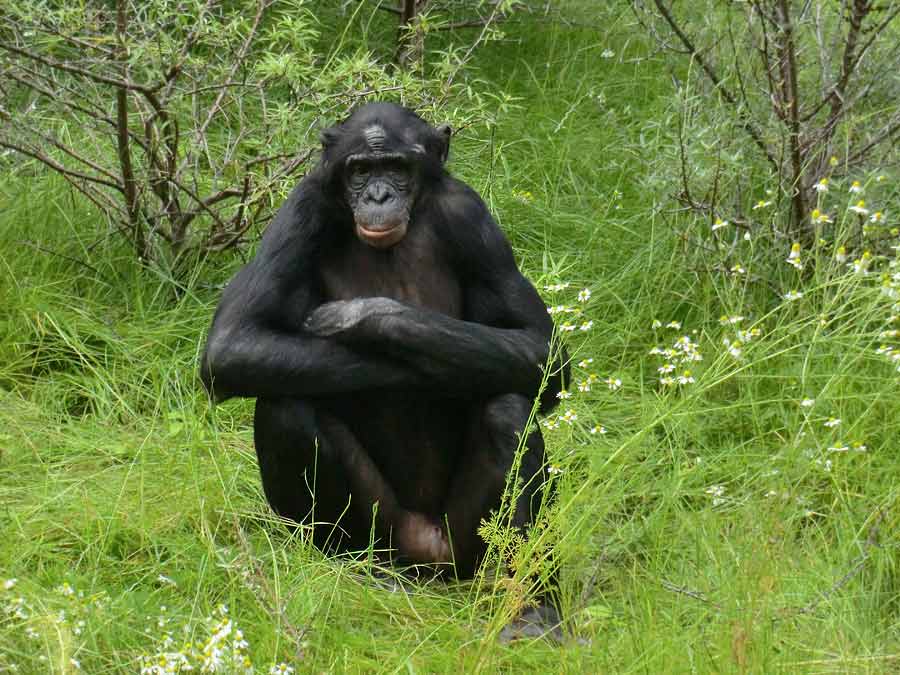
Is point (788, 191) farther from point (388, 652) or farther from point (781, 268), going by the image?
point (388, 652)

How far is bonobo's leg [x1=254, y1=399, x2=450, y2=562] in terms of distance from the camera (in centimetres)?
414

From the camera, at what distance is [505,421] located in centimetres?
414

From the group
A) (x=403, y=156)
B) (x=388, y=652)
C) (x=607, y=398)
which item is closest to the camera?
(x=388, y=652)

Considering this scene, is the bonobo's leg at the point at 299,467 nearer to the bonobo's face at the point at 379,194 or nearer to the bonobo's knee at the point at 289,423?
the bonobo's knee at the point at 289,423

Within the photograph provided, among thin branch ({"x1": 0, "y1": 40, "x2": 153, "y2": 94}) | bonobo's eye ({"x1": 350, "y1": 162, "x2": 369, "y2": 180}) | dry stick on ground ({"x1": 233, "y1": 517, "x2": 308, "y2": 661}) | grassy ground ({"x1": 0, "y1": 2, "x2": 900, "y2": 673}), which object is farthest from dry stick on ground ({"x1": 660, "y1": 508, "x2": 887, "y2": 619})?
thin branch ({"x1": 0, "y1": 40, "x2": 153, "y2": 94})

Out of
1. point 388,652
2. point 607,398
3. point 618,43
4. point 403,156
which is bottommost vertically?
point 388,652

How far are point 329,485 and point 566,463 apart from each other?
787 mm

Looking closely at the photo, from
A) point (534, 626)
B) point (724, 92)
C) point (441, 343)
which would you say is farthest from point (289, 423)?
point (724, 92)

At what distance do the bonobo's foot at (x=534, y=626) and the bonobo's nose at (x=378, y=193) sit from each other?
1.19 m

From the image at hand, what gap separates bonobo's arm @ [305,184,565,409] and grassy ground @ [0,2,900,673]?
41 centimetres

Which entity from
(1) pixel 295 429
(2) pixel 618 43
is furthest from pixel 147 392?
(2) pixel 618 43

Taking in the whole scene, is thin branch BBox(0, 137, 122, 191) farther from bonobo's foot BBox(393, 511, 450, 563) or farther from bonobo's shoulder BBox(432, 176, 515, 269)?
bonobo's foot BBox(393, 511, 450, 563)

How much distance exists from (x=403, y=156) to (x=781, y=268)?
2.06 meters

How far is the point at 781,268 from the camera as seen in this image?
5.62m
